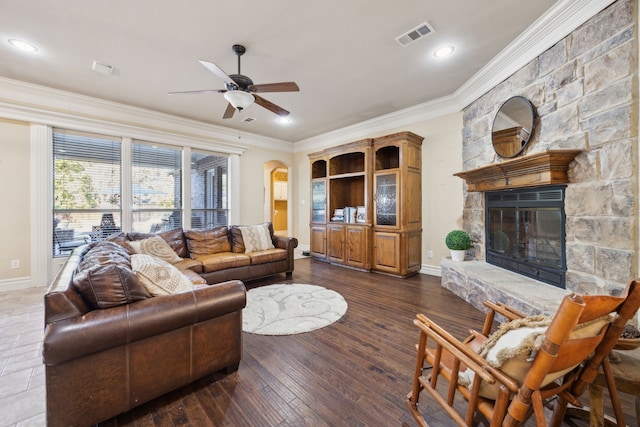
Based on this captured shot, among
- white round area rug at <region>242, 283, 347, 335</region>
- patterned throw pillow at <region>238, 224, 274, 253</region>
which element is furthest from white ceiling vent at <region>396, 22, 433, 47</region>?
patterned throw pillow at <region>238, 224, 274, 253</region>

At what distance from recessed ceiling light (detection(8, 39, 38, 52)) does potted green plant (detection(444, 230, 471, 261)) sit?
17.5ft

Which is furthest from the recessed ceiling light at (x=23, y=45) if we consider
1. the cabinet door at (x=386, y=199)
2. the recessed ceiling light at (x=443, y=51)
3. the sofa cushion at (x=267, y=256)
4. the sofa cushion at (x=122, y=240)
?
the cabinet door at (x=386, y=199)

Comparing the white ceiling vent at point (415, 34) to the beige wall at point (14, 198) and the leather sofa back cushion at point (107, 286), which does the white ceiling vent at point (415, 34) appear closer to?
the leather sofa back cushion at point (107, 286)

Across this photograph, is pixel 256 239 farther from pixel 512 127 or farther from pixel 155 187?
pixel 512 127

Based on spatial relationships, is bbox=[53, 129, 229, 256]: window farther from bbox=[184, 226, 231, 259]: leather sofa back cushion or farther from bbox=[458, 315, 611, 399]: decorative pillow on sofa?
bbox=[458, 315, 611, 399]: decorative pillow on sofa

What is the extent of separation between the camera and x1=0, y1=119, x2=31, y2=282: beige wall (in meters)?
3.53

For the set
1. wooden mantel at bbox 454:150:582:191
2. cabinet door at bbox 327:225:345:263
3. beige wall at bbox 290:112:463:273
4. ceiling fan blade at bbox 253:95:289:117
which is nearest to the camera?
wooden mantel at bbox 454:150:582:191

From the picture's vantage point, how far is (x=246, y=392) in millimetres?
1665

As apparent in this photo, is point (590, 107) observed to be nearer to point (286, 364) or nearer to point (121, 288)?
point (286, 364)

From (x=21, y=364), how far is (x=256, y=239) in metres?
2.71

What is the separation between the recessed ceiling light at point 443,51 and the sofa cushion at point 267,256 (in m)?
3.36

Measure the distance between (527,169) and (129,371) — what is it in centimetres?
358

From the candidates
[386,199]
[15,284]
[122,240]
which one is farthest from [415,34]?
[15,284]

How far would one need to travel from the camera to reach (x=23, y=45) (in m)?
2.69
